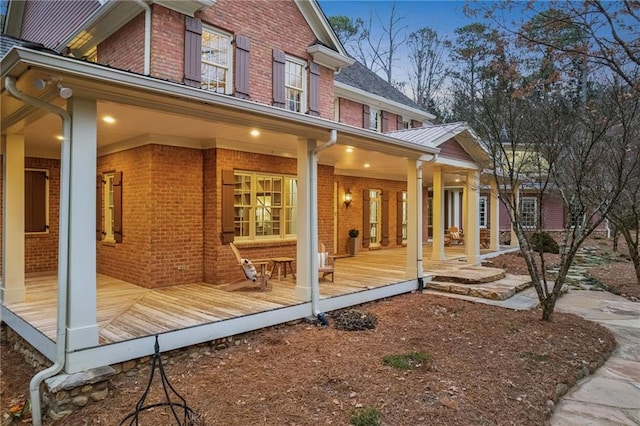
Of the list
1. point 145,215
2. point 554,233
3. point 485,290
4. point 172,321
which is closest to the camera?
point 172,321

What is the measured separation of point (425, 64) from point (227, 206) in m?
22.7

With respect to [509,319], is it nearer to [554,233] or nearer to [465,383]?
[465,383]

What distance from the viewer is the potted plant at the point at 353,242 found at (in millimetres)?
12523

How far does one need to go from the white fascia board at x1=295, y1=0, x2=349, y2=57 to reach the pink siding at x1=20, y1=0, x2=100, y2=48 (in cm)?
479

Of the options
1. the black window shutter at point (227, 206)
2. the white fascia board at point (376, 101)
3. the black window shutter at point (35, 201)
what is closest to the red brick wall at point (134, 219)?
the black window shutter at point (227, 206)

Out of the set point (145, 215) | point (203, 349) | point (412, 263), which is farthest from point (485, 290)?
point (145, 215)

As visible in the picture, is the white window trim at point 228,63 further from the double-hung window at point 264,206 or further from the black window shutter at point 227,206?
the black window shutter at point 227,206

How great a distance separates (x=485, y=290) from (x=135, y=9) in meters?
8.71

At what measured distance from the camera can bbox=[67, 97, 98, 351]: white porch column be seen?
3867mm

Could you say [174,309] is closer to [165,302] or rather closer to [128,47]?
[165,302]

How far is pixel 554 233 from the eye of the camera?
22.4m

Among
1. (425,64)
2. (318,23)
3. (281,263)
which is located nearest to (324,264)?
(281,263)

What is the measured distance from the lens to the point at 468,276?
29.1 feet

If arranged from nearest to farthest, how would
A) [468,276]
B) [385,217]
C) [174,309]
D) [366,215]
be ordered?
[174,309] < [468,276] < [366,215] < [385,217]
